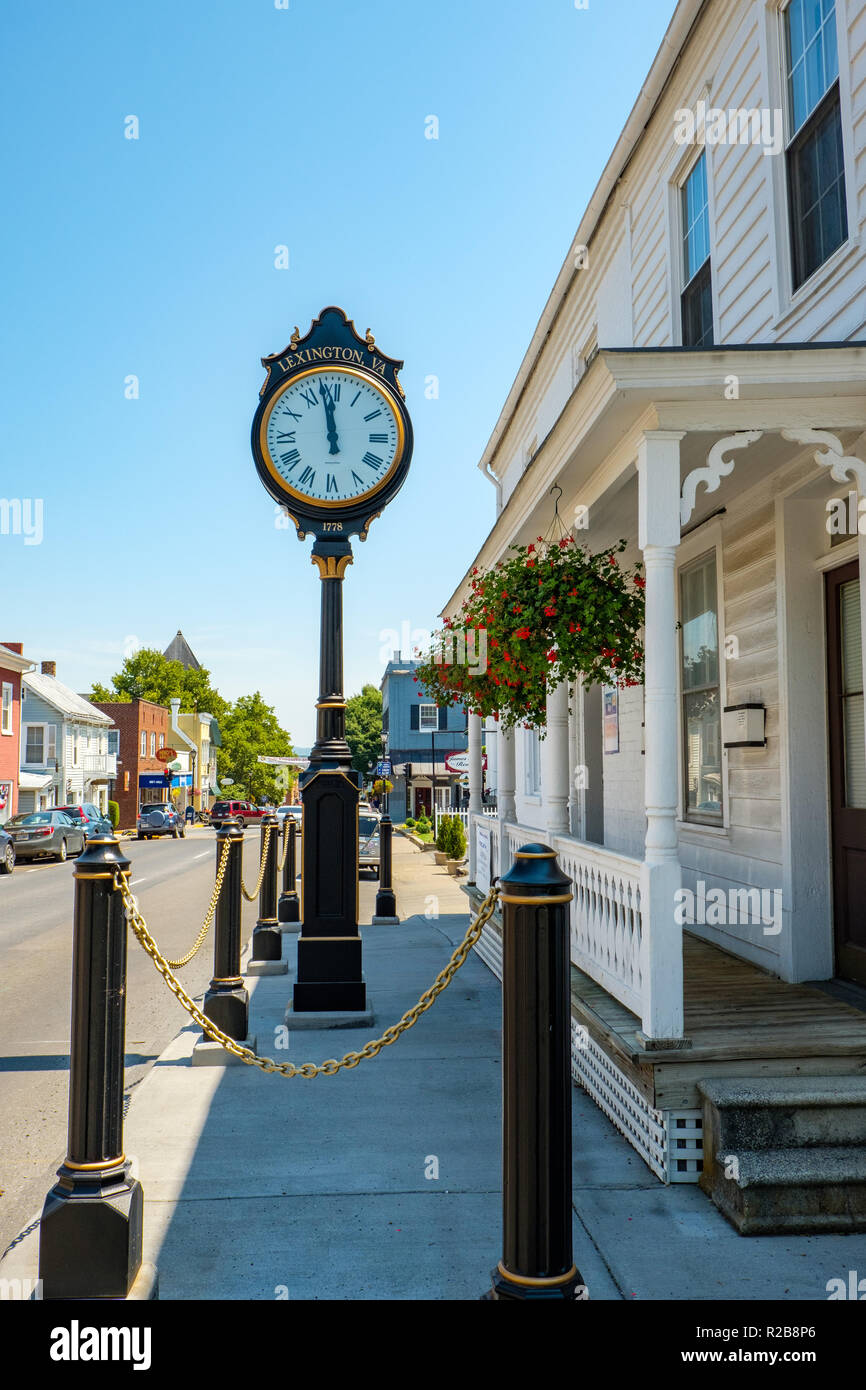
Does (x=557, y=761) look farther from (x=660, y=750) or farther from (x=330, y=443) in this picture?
(x=330, y=443)

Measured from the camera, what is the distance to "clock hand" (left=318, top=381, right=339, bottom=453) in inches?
289

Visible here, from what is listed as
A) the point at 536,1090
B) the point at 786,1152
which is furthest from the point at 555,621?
the point at 536,1090

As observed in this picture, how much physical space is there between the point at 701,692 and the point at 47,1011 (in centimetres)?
593

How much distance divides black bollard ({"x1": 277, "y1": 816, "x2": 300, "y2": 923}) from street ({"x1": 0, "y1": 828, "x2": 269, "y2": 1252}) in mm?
982

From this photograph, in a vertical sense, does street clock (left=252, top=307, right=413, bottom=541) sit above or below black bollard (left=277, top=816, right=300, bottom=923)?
above

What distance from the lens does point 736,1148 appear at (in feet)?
13.1

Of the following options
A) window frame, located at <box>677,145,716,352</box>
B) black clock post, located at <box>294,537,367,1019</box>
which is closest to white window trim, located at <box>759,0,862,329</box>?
window frame, located at <box>677,145,716,352</box>

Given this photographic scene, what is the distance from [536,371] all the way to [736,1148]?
11292 millimetres

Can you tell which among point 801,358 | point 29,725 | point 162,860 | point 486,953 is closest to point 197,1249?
point 801,358

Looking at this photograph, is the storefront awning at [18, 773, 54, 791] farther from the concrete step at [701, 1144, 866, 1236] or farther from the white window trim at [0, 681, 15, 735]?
the concrete step at [701, 1144, 866, 1236]

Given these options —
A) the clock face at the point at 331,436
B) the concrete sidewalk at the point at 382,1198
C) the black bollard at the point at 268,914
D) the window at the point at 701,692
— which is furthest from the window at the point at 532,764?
the concrete sidewalk at the point at 382,1198

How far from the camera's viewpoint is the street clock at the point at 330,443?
7.32 m

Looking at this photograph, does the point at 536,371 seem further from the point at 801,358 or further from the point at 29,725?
the point at 29,725

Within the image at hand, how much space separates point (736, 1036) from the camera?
445cm
